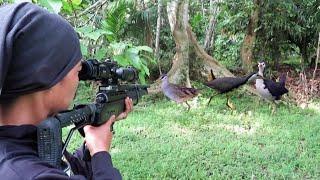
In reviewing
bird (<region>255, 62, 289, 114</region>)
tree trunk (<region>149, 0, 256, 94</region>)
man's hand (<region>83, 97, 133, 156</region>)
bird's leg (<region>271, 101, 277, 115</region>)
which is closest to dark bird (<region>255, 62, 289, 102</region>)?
bird (<region>255, 62, 289, 114</region>)

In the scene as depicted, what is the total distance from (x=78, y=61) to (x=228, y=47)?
33.6 feet

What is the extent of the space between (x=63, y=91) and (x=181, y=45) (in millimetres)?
7240

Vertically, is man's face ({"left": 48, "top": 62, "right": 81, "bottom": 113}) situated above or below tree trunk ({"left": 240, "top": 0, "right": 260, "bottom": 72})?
above

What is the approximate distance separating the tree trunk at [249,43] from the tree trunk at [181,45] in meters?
1.60

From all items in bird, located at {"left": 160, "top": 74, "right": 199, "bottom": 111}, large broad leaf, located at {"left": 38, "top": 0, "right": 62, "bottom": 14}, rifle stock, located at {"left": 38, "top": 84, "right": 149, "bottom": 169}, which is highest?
large broad leaf, located at {"left": 38, "top": 0, "right": 62, "bottom": 14}

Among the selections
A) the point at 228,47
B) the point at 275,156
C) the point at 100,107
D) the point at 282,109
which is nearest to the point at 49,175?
the point at 100,107

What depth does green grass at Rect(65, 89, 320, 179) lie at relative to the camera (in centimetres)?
442

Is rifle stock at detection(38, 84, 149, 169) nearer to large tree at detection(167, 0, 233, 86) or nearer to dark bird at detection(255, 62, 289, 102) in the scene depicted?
dark bird at detection(255, 62, 289, 102)

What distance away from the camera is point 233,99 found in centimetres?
778

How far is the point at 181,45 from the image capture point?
8.33 meters

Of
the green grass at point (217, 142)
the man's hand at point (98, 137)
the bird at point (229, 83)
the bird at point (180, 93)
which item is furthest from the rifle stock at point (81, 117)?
the bird at point (229, 83)

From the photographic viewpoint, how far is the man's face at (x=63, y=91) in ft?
3.71

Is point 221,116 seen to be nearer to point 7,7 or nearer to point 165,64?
point 165,64

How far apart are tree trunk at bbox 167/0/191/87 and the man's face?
22.9ft
